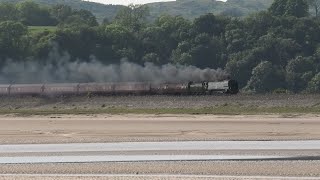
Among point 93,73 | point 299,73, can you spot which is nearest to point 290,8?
point 299,73

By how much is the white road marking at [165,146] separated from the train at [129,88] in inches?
1578

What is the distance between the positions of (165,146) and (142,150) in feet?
4.94

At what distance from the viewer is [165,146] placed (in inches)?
1118

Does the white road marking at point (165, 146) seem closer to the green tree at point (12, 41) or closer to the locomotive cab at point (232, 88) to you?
the locomotive cab at point (232, 88)

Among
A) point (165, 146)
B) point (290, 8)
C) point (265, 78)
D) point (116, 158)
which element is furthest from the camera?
point (290, 8)

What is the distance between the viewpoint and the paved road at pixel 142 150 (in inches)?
968

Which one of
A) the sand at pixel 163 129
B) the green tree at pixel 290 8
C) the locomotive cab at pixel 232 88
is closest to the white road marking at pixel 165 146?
the sand at pixel 163 129

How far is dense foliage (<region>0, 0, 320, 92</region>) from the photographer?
115562 mm

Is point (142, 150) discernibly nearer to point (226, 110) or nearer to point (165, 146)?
point (165, 146)

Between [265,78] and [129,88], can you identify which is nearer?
[129,88]

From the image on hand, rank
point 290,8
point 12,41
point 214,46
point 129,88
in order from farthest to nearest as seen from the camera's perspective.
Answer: point 290,8
point 214,46
point 12,41
point 129,88

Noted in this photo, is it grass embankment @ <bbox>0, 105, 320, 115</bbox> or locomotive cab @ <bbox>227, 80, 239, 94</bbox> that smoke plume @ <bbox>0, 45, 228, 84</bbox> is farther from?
grass embankment @ <bbox>0, 105, 320, 115</bbox>

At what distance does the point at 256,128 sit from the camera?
38.2 m

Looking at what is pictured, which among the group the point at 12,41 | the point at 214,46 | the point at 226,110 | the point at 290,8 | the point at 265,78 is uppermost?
the point at 290,8
